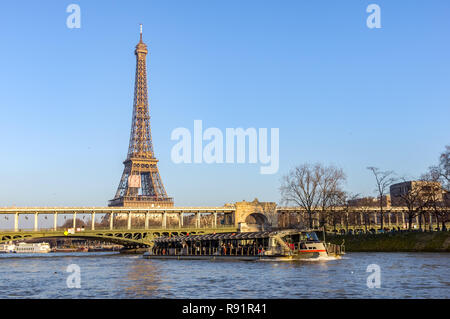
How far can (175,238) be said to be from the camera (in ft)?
284

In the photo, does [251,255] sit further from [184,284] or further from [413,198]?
[413,198]

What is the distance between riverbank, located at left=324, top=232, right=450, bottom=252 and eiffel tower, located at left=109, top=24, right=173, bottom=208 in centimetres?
9140

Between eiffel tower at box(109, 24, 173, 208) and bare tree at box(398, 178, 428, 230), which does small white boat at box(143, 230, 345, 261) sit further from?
eiffel tower at box(109, 24, 173, 208)

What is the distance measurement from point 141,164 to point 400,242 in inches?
4550

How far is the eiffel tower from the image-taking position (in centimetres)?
17325

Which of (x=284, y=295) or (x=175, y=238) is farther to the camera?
(x=175, y=238)

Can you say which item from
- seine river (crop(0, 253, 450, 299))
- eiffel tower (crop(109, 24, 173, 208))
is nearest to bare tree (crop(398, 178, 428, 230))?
seine river (crop(0, 253, 450, 299))

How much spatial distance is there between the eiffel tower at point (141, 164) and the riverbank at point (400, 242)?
300 ft

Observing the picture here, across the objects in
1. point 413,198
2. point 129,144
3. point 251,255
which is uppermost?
point 129,144

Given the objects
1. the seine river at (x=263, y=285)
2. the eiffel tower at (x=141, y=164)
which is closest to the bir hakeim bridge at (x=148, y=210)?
the eiffel tower at (x=141, y=164)

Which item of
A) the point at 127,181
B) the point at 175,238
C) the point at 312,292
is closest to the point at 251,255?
the point at 175,238

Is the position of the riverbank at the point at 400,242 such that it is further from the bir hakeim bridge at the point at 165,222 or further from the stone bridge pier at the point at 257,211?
the stone bridge pier at the point at 257,211
